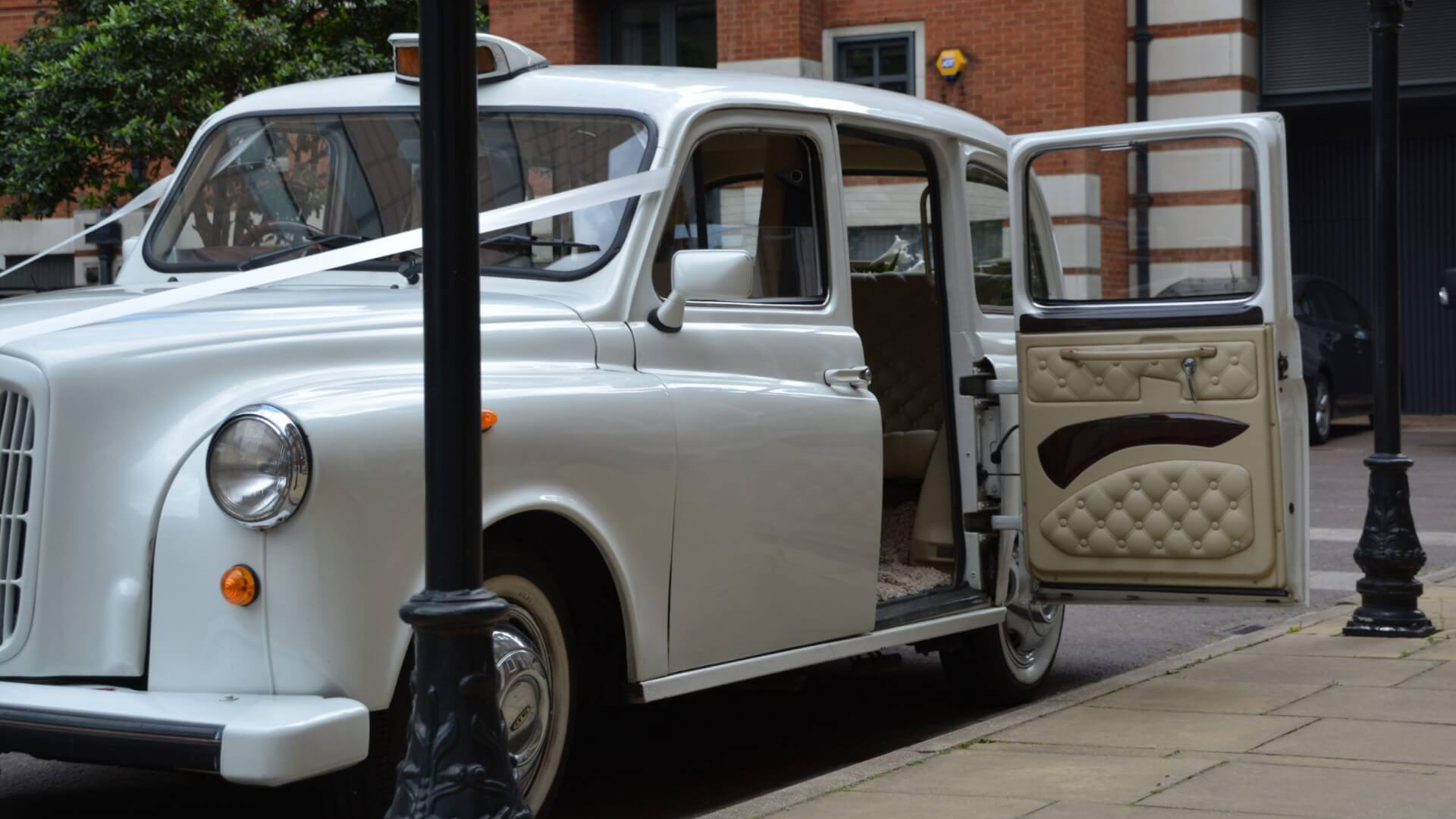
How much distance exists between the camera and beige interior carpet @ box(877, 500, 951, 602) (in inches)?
278

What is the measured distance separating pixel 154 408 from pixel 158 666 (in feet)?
1.97

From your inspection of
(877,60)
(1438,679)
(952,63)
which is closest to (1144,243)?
(1438,679)

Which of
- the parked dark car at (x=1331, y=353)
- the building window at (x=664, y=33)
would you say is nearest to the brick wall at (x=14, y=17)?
the building window at (x=664, y=33)

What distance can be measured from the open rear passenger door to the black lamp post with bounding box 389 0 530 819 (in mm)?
3357

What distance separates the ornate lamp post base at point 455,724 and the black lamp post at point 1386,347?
5664mm

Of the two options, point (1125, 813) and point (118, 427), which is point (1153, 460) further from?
point (118, 427)

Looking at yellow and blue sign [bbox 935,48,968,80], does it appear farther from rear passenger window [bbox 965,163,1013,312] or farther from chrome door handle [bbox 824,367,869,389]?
chrome door handle [bbox 824,367,869,389]

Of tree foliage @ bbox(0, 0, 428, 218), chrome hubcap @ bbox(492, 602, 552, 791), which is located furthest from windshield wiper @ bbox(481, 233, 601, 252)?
tree foliage @ bbox(0, 0, 428, 218)

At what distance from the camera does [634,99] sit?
5.92m

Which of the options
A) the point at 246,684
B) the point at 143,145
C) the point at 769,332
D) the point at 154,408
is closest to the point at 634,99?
the point at 769,332

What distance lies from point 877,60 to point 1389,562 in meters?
15.9

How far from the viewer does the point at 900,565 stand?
7.36 m

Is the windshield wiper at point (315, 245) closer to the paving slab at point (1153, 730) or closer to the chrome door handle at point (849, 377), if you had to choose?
the chrome door handle at point (849, 377)

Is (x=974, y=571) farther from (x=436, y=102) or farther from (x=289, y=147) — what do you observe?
(x=436, y=102)
